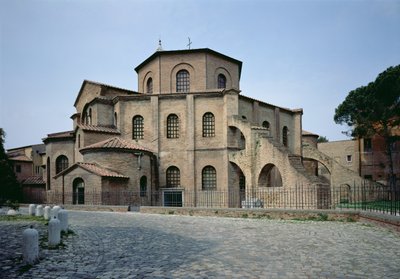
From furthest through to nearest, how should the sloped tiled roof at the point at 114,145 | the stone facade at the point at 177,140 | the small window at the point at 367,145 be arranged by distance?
the small window at the point at 367,145
the sloped tiled roof at the point at 114,145
the stone facade at the point at 177,140

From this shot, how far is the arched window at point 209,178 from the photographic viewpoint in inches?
966

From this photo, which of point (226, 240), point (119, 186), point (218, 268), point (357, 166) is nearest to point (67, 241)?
point (226, 240)

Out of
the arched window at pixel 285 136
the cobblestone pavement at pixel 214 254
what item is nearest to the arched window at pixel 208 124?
the arched window at pixel 285 136

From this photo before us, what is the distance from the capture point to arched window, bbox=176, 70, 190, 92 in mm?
28422

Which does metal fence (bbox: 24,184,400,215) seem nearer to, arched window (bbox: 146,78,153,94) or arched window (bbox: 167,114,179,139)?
arched window (bbox: 167,114,179,139)

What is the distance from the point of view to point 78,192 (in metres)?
21.8

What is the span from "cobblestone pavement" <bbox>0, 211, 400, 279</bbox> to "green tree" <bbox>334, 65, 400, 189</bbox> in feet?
78.8

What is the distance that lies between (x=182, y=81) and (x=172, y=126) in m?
4.73

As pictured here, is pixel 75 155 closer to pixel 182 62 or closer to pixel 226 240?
pixel 182 62

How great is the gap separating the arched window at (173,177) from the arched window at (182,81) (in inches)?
282

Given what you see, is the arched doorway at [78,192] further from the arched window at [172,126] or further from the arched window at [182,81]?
the arched window at [182,81]

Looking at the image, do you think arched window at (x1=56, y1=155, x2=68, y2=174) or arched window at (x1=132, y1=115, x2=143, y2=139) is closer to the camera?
arched window at (x1=132, y1=115, x2=143, y2=139)

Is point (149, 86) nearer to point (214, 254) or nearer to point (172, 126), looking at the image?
point (172, 126)

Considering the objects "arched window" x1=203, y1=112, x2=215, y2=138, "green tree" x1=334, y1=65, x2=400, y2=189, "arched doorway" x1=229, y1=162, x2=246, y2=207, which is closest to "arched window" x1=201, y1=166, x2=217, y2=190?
"arched doorway" x1=229, y1=162, x2=246, y2=207
